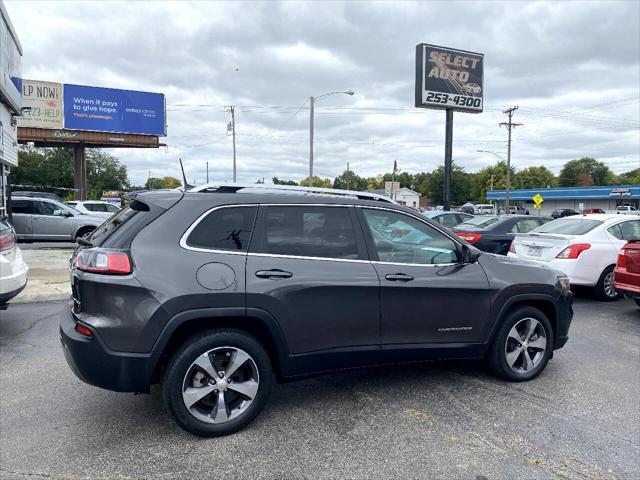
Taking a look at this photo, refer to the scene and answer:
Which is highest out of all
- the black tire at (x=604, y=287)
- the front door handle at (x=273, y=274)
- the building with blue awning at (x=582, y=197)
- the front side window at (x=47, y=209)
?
the building with blue awning at (x=582, y=197)

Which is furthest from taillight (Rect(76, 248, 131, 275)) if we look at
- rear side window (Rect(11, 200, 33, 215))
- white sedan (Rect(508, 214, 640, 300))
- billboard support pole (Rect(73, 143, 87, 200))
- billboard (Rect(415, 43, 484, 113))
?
billboard support pole (Rect(73, 143, 87, 200))

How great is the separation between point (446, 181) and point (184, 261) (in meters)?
19.7

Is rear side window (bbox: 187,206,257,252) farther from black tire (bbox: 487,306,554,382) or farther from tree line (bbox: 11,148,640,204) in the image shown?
tree line (bbox: 11,148,640,204)

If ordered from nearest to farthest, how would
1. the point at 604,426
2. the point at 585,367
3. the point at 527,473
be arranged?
the point at 527,473, the point at 604,426, the point at 585,367

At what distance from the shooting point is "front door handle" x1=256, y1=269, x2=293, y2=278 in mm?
3365

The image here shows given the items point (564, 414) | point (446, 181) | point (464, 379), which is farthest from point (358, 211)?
point (446, 181)

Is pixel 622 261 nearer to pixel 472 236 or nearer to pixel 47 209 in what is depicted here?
pixel 472 236

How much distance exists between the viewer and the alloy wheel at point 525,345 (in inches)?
172

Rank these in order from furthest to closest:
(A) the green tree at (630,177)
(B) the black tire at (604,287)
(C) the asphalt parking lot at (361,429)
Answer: (A) the green tree at (630,177), (B) the black tire at (604,287), (C) the asphalt parking lot at (361,429)

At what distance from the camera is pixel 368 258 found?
375cm

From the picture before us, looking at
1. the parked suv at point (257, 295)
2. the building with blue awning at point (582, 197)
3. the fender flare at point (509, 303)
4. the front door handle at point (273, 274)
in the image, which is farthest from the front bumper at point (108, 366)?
the building with blue awning at point (582, 197)

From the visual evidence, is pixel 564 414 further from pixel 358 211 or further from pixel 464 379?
pixel 358 211

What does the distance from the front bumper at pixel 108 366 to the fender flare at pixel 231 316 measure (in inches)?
2.7

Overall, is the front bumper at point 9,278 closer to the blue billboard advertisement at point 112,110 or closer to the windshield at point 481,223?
the windshield at point 481,223
